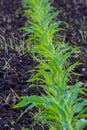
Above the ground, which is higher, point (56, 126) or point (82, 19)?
point (82, 19)

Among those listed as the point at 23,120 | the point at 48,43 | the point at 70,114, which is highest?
the point at 48,43

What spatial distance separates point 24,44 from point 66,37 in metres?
0.59

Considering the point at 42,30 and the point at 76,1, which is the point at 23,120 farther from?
the point at 76,1

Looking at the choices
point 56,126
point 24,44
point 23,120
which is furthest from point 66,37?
point 56,126

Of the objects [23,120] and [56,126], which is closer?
[56,126]

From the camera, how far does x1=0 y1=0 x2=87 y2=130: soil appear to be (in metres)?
3.25

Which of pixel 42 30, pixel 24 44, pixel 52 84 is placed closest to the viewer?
pixel 52 84

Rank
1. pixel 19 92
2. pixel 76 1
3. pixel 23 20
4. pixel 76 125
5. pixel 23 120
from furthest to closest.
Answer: pixel 76 1 < pixel 23 20 < pixel 19 92 < pixel 23 120 < pixel 76 125

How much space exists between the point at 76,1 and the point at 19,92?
11.6ft

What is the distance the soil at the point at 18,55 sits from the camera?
325 centimetres

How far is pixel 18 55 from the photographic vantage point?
4.36 metres

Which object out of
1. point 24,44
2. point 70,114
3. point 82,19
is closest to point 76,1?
point 82,19

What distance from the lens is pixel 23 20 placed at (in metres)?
5.73

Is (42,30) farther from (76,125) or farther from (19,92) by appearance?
(76,125)
